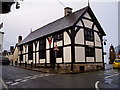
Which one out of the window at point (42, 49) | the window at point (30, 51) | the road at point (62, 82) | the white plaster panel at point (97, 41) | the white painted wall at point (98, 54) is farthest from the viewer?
the window at point (30, 51)

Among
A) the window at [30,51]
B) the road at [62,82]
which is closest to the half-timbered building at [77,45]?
the window at [30,51]

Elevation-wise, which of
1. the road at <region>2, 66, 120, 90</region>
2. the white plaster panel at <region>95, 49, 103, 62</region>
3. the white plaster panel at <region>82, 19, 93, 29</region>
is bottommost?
the road at <region>2, 66, 120, 90</region>

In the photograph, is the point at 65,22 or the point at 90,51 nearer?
the point at 90,51

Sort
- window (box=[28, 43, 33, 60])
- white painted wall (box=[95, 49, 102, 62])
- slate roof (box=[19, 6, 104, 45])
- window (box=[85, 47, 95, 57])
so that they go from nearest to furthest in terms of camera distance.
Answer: slate roof (box=[19, 6, 104, 45]) < window (box=[85, 47, 95, 57]) < white painted wall (box=[95, 49, 102, 62]) < window (box=[28, 43, 33, 60])

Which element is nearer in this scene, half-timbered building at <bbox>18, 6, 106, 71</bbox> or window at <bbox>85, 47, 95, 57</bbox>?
half-timbered building at <bbox>18, 6, 106, 71</bbox>

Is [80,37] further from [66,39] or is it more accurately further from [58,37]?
[58,37]

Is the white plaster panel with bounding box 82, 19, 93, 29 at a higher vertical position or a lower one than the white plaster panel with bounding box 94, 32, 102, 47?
higher

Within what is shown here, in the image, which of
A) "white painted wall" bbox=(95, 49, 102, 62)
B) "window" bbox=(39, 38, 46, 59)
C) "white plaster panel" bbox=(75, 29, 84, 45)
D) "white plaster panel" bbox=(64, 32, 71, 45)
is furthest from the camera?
"window" bbox=(39, 38, 46, 59)

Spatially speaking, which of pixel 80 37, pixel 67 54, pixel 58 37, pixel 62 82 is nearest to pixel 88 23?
pixel 80 37

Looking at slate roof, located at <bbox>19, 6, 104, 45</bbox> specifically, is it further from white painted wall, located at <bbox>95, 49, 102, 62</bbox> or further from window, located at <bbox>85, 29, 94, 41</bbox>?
white painted wall, located at <bbox>95, 49, 102, 62</bbox>

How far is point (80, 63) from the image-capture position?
1972 centimetres

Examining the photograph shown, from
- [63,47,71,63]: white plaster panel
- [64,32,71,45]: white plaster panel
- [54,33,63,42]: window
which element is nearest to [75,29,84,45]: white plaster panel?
[64,32,71,45]: white plaster panel

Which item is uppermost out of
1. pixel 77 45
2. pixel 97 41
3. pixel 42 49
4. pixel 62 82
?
pixel 97 41

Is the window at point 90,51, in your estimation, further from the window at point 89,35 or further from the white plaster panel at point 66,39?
the white plaster panel at point 66,39
